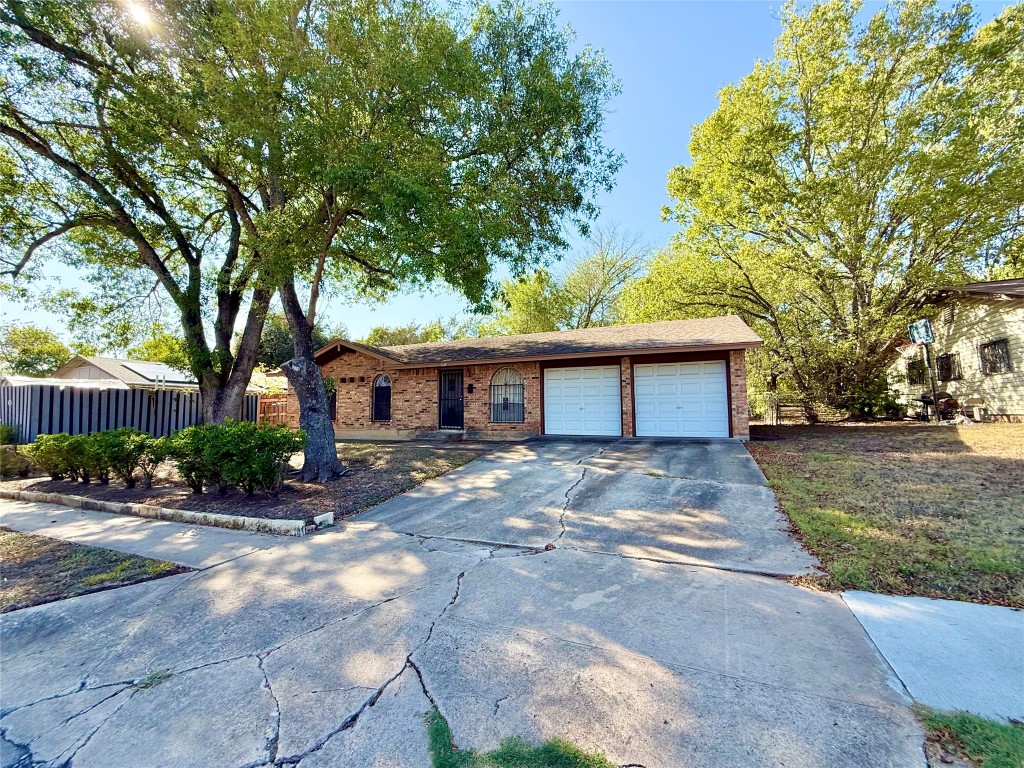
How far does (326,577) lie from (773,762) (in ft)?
12.2

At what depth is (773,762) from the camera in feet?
6.34

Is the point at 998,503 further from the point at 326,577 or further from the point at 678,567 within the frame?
the point at 326,577

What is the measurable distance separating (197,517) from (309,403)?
3.02 m

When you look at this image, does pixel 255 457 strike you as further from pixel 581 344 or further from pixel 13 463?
pixel 581 344

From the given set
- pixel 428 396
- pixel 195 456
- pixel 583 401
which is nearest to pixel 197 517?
pixel 195 456

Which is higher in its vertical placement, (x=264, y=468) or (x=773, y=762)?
(x=264, y=468)

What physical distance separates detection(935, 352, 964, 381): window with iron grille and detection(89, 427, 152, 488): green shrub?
77.1ft

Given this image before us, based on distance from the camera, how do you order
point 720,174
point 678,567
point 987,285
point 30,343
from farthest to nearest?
point 30,343 < point 720,174 < point 987,285 < point 678,567

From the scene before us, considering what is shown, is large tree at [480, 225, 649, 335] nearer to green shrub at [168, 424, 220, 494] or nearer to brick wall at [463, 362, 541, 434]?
brick wall at [463, 362, 541, 434]

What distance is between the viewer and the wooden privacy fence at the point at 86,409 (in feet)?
41.3

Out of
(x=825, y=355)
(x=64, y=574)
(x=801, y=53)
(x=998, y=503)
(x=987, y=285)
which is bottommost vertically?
(x=64, y=574)

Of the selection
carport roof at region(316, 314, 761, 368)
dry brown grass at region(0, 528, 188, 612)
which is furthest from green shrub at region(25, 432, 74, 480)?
carport roof at region(316, 314, 761, 368)

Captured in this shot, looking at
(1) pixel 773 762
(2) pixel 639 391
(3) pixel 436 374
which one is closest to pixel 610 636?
(1) pixel 773 762

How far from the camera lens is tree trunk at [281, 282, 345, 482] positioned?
8.51 m
